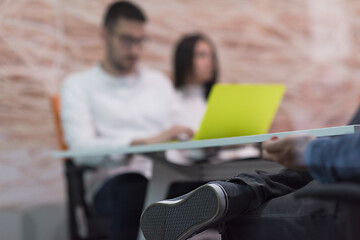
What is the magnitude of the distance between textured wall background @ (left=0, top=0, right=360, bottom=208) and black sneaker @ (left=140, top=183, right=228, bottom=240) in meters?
1.81

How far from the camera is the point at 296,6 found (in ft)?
12.5

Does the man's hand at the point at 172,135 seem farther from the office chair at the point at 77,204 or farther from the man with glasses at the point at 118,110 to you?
the office chair at the point at 77,204

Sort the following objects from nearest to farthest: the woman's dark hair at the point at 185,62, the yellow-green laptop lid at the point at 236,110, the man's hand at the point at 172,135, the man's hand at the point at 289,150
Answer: the man's hand at the point at 289,150 < the yellow-green laptop lid at the point at 236,110 < the man's hand at the point at 172,135 < the woman's dark hair at the point at 185,62

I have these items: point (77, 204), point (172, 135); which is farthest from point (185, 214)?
point (77, 204)

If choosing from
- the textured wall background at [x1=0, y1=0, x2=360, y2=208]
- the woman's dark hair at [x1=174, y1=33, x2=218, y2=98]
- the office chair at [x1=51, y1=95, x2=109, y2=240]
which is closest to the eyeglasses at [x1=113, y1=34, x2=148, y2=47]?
the woman's dark hair at [x1=174, y1=33, x2=218, y2=98]

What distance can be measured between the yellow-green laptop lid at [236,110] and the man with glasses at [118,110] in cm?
34

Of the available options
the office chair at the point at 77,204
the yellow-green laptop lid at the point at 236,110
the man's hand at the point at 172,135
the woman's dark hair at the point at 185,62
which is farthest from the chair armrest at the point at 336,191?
the woman's dark hair at the point at 185,62

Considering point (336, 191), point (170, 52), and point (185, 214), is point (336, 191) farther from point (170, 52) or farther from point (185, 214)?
point (170, 52)

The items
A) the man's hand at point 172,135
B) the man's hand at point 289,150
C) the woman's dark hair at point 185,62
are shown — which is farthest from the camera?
the woman's dark hair at point 185,62

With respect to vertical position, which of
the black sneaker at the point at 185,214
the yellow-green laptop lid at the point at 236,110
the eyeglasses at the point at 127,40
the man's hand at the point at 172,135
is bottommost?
the man's hand at the point at 172,135

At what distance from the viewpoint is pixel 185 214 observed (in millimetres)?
1009

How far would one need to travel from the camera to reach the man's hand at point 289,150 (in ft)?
2.87

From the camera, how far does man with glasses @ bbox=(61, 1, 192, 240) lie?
6.64 ft

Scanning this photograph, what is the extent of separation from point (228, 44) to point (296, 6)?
653 millimetres
